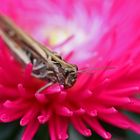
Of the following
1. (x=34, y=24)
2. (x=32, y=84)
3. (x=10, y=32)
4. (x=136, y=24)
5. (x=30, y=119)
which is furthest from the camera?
(x=34, y=24)

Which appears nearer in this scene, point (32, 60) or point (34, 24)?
point (32, 60)

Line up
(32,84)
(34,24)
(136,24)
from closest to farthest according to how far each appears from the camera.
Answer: (32,84) → (136,24) → (34,24)

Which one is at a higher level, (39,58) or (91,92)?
(39,58)

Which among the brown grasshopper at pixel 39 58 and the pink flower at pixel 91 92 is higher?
the brown grasshopper at pixel 39 58

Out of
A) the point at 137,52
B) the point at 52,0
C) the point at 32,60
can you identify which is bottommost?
the point at 137,52

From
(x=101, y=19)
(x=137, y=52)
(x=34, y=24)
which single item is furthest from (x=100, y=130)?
(x=34, y=24)

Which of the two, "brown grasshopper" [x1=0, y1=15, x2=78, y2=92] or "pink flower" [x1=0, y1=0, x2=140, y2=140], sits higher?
Answer: "brown grasshopper" [x1=0, y1=15, x2=78, y2=92]

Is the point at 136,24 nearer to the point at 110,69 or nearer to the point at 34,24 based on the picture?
the point at 110,69

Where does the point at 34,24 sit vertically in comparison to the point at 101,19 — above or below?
above
